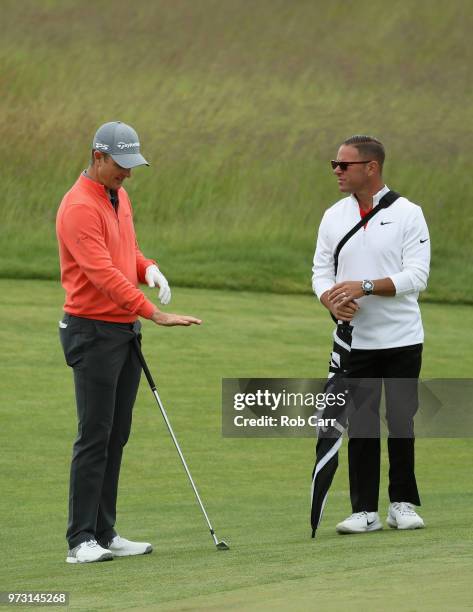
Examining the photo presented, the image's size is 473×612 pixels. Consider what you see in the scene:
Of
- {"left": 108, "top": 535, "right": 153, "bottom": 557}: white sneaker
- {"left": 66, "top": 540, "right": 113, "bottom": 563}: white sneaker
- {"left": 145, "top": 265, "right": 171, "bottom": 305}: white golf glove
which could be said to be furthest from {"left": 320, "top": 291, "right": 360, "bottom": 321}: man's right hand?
{"left": 66, "top": 540, "right": 113, "bottom": 563}: white sneaker

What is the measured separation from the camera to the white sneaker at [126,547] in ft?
15.6

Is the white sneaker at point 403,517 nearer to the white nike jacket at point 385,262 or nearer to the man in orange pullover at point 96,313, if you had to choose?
the white nike jacket at point 385,262

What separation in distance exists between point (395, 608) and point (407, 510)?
6.22ft

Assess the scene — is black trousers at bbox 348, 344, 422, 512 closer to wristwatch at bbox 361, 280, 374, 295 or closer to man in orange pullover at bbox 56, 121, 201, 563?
wristwatch at bbox 361, 280, 374, 295

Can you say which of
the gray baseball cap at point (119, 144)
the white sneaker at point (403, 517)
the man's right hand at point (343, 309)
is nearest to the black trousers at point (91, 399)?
the gray baseball cap at point (119, 144)

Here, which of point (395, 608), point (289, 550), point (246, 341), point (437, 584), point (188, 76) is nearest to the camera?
point (395, 608)

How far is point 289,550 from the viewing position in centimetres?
448

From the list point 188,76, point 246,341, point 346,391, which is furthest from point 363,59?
point 346,391

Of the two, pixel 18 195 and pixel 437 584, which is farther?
pixel 18 195

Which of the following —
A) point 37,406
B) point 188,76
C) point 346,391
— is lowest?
point 37,406

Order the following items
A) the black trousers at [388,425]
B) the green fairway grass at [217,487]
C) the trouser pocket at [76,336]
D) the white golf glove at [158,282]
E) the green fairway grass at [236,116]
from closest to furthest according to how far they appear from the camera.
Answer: the green fairway grass at [217,487] < the trouser pocket at [76,336] < the white golf glove at [158,282] < the black trousers at [388,425] < the green fairway grass at [236,116]

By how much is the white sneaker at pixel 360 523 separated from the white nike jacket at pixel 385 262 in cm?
61

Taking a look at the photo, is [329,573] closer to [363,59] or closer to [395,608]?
[395,608]

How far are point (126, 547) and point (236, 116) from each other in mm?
12128
